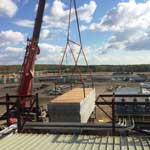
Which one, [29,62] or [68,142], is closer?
[68,142]

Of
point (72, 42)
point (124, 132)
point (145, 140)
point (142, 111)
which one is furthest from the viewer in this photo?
point (142, 111)

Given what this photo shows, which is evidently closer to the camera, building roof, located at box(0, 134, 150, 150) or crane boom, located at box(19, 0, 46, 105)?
building roof, located at box(0, 134, 150, 150)

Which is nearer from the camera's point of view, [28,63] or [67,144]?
[67,144]

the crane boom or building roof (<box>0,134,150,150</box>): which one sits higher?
the crane boom

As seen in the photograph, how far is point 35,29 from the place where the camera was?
2525cm

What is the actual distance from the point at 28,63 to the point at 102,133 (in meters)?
15.1

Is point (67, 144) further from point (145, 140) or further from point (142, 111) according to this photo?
point (142, 111)

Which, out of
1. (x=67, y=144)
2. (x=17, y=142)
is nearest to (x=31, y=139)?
(x=17, y=142)

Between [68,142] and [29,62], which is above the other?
[29,62]

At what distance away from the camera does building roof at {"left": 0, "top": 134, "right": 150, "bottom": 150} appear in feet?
28.5

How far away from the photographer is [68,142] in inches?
366

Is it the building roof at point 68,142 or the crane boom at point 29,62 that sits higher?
the crane boom at point 29,62

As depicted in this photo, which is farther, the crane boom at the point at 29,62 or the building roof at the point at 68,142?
the crane boom at the point at 29,62

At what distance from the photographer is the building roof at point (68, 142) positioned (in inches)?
342
